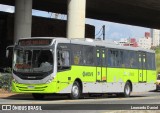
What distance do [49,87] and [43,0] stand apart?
123ft

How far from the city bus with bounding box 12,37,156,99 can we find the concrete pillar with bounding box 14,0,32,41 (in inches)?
564

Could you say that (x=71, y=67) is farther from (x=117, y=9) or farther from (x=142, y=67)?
(x=117, y=9)

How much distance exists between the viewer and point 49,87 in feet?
84.1

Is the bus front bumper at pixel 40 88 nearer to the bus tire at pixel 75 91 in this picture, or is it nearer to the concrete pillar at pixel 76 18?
the bus tire at pixel 75 91

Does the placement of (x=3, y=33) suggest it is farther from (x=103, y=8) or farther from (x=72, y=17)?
(x=103, y=8)

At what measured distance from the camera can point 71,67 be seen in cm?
2694

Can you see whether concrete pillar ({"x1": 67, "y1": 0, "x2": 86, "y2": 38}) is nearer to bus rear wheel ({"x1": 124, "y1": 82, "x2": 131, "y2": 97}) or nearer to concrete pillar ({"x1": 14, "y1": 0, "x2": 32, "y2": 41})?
concrete pillar ({"x1": 14, "y1": 0, "x2": 32, "y2": 41})

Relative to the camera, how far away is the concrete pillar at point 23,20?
Result: 147 ft

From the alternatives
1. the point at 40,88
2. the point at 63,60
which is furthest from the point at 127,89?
the point at 40,88

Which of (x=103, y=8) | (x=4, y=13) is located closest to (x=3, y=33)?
(x=4, y=13)

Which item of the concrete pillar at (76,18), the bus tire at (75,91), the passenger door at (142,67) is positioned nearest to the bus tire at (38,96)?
the bus tire at (75,91)

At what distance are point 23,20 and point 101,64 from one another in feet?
55.5

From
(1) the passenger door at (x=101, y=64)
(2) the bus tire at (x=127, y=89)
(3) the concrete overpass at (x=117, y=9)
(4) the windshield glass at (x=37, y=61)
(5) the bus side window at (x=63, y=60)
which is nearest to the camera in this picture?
(4) the windshield glass at (x=37, y=61)

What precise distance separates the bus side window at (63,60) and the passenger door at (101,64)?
3.09 meters
